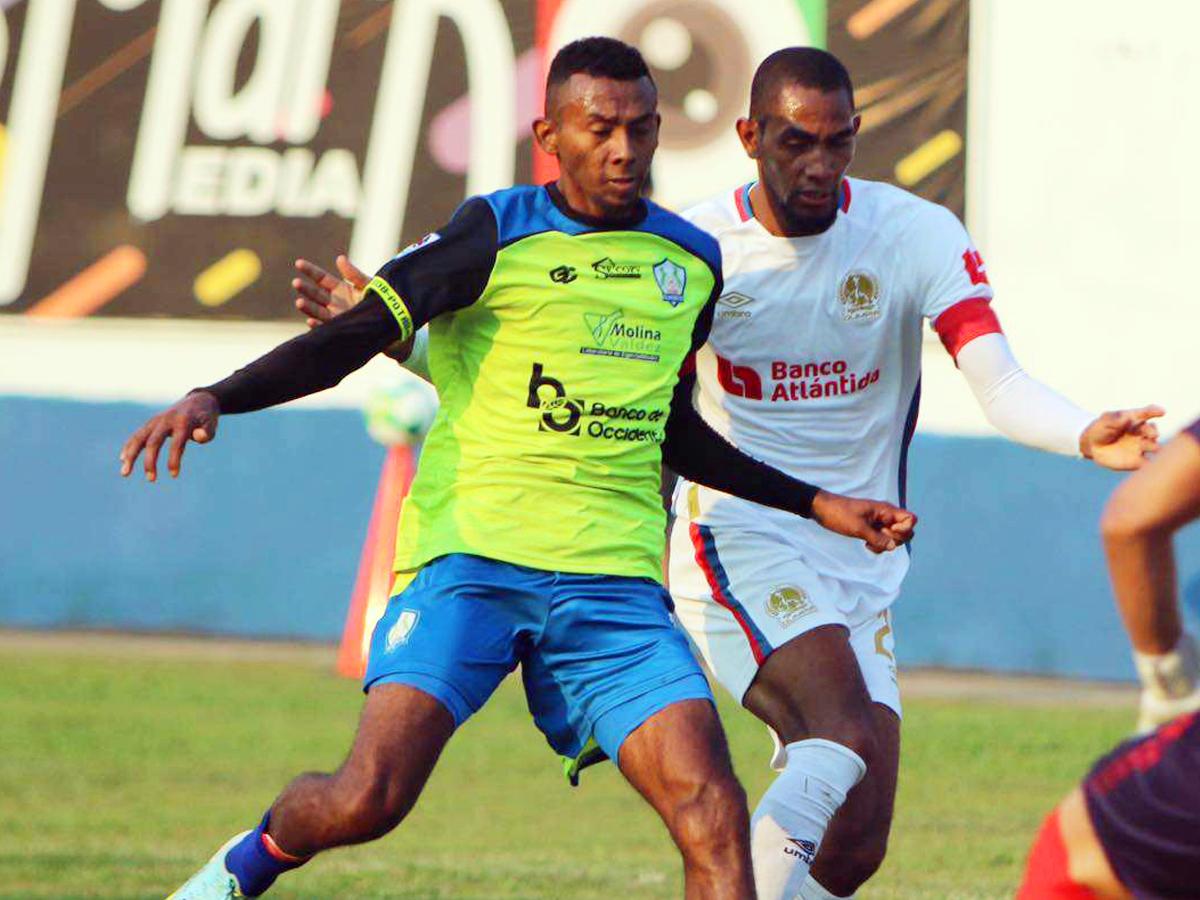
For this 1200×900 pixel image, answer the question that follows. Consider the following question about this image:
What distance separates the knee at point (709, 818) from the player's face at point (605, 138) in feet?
4.89

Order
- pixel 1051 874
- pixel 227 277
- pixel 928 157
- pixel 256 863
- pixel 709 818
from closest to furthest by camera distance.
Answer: pixel 1051 874 → pixel 709 818 → pixel 256 863 → pixel 928 157 → pixel 227 277

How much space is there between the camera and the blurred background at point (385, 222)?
14.9 metres

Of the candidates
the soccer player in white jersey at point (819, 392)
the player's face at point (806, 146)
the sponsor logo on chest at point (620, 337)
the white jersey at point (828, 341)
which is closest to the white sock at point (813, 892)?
the soccer player in white jersey at point (819, 392)

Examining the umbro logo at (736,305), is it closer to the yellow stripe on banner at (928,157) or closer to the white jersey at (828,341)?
the white jersey at (828,341)

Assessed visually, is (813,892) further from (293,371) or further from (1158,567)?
(1158,567)

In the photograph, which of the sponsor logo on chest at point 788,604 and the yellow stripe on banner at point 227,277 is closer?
the sponsor logo on chest at point 788,604

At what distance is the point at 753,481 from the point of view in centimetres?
571

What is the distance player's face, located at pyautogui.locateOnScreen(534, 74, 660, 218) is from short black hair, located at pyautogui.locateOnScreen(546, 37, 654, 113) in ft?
0.07

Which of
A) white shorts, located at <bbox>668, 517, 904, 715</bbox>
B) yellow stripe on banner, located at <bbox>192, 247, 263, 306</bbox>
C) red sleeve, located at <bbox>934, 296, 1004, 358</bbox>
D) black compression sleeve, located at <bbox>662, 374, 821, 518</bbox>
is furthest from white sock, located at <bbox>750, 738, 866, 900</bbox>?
yellow stripe on banner, located at <bbox>192, 247, 263, 306</bbox>

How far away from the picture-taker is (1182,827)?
3.37 metres

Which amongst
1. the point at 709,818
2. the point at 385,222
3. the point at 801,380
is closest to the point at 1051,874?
the point at 709,818

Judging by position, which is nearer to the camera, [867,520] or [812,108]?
[867,520]

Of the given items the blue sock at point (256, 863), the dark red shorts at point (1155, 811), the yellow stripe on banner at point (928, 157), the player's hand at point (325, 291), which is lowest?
the blue sock at point (256, 863)

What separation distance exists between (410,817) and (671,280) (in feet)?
16.1
